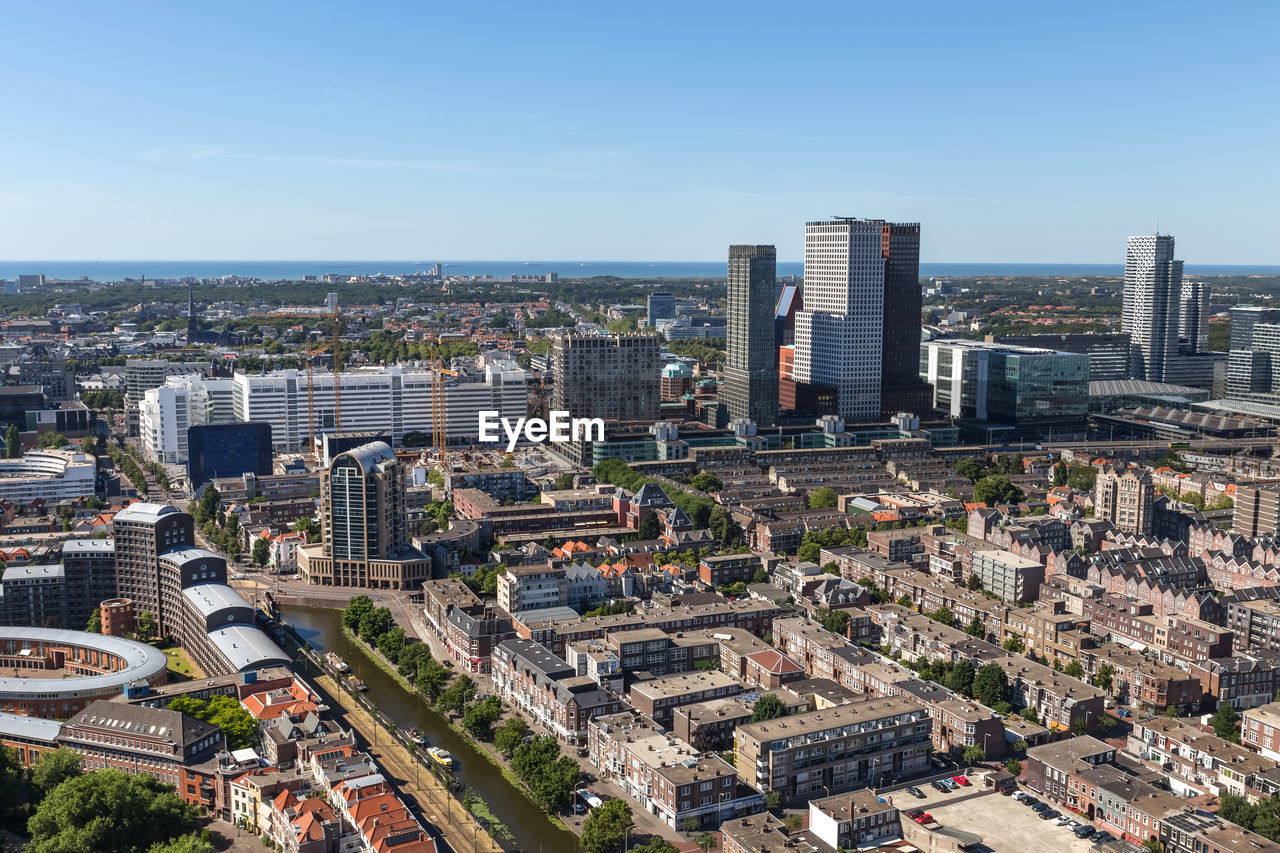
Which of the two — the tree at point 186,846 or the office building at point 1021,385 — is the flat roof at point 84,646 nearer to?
the tree at point 186,846

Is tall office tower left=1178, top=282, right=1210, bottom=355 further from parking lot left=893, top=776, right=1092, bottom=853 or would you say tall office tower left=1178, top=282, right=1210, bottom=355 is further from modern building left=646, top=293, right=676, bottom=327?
parking lot left=893, top=776, right=1092, bottom=853

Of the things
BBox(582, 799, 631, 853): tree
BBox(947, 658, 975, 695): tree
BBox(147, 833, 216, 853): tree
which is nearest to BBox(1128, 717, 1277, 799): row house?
BBox(947, 658, 975, 695): tree

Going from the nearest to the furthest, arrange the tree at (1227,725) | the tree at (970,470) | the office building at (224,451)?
the tree at (1227,725) → the office building at (224,451) → the tree at (970,470)

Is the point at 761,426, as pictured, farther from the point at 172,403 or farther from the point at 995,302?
the point at 995,302

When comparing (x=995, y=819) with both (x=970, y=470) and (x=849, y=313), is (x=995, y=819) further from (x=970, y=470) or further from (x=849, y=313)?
(x=849, y=313)

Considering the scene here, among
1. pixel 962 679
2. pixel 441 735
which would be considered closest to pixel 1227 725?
pixel 962 679

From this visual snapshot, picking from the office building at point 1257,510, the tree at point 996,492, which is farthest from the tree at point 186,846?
the office building at point 1257,510
